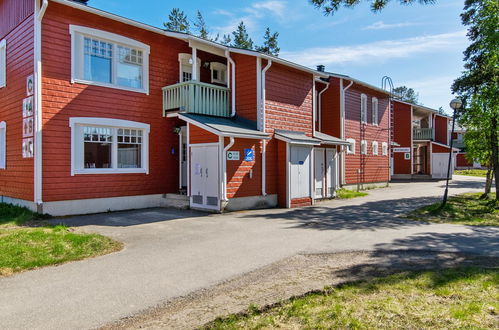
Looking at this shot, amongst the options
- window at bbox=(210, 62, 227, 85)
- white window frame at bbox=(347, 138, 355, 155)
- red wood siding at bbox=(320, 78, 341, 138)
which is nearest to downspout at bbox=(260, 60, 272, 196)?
window at bbox=(210, 62, 227, 85)

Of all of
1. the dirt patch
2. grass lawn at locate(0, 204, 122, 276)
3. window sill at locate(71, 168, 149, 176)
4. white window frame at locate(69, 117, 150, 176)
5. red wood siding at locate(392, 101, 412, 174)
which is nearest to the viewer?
the dirt patch

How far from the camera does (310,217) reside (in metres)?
11.5

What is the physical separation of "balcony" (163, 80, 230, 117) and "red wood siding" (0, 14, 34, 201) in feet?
15.0

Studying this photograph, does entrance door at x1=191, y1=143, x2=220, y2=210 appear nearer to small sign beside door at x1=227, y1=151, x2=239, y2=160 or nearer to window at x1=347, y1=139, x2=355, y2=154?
small sign beside door at x1=227, y1=151, x2=239, y2=160

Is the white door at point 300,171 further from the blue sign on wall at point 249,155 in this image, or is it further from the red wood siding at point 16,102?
the red wood siding at point 16,102

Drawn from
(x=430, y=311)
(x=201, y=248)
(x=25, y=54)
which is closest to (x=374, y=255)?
(x=430, y=311)

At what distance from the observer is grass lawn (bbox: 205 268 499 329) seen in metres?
3.80

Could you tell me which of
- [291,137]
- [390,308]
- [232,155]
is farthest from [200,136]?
[390,308]

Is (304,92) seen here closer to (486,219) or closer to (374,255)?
(486,219)

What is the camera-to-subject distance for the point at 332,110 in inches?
840

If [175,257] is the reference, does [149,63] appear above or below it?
above

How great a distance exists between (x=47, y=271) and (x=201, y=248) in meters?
2.80

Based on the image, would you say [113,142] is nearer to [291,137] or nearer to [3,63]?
[3,63]

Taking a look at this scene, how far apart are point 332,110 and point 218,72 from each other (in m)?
8.14
